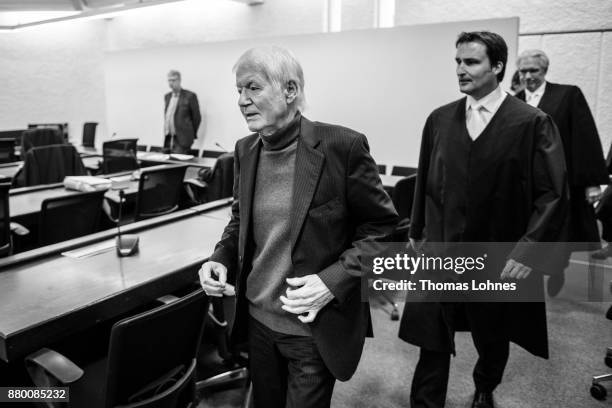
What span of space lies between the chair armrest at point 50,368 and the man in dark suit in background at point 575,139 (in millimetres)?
2840

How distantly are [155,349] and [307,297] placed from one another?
550 millimetres

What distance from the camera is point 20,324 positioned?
4.82ft

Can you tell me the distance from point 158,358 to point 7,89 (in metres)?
10.8

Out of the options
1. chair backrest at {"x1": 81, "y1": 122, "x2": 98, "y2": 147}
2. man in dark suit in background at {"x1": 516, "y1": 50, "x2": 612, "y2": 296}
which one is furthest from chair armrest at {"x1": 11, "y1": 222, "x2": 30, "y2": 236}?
chair backrest at {"x1": 81, "y1": 122, "x2": 98, "y2": 147}

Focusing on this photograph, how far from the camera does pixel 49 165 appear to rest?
4.51m

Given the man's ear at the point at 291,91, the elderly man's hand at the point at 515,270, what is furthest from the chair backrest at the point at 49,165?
the elderly man's hand at the point at 515,270

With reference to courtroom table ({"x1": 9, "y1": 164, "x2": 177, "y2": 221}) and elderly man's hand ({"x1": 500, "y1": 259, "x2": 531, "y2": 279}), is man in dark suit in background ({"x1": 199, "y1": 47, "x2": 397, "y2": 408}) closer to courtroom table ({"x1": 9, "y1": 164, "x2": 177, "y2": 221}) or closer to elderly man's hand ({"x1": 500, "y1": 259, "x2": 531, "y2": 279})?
elderly man's hand ({"x1": 500, "y1": 259, "x2": 531, "y2": 279})

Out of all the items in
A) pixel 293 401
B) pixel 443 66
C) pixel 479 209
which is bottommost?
pixel 293 401

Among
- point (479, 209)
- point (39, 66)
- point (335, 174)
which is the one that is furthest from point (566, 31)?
point (39, 66)

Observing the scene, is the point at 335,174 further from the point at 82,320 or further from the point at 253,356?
the point at 82,320

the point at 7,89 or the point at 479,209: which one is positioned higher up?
the point at 7,89

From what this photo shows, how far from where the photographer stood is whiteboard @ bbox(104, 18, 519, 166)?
5301 millimetres

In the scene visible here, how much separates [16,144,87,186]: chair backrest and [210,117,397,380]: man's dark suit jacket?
3789 mm

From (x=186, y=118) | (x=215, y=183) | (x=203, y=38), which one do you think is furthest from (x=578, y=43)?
(x=203, y=38)
